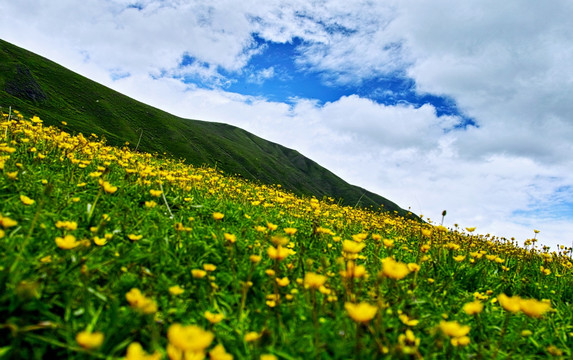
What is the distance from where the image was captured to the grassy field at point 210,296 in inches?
77.0

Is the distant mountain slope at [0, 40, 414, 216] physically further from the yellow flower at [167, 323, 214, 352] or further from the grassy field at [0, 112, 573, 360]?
the yellow flower at [167, 323, 214, 352]

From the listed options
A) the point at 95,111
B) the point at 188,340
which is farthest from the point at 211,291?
the point at 95,111

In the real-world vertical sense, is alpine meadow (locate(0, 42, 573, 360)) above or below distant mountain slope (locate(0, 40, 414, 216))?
below

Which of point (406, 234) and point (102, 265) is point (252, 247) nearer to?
point (102, 265)

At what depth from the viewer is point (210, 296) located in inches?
105

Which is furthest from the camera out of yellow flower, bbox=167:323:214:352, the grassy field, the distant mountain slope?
the distant mountain slope

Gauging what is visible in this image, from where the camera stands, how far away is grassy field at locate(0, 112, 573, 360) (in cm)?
196

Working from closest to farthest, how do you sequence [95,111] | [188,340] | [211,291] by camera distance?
1. [188,340]
2. [211,291]
3. [95,111]

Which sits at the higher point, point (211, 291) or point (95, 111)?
point (95, 111)

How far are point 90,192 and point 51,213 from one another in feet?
4.31

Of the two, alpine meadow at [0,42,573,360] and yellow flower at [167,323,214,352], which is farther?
alpine meadow at [0,42,573,360]

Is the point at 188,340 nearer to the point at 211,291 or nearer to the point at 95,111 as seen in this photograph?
the point at 211,291

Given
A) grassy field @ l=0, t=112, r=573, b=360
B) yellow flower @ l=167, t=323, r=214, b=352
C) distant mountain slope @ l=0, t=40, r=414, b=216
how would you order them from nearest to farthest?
yellow flower @ l=167, t=323, r=214, b=352
grassy field @ l=0, t=112, r=573, b=360
distant mountain slope @ l=0, t=40, r=414, b=216

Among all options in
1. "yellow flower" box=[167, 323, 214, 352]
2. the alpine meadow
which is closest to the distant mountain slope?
the alpine meadow
